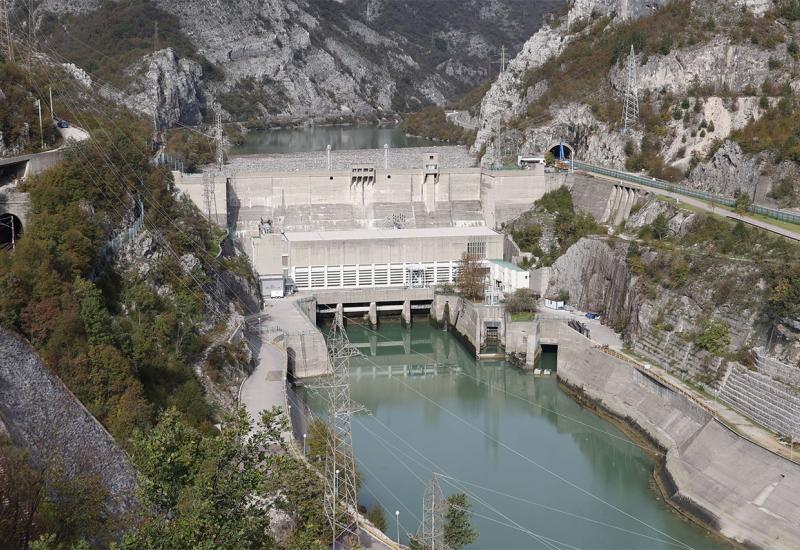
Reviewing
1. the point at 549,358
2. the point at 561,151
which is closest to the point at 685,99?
the point at 561,151

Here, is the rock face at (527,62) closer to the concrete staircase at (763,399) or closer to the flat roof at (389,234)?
the flat roof at (389,234)

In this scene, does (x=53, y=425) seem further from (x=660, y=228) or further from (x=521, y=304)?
(x=660, y=228)

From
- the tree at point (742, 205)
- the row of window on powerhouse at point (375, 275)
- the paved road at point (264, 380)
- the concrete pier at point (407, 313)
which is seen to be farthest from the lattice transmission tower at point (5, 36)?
the tree at point (742, 205)

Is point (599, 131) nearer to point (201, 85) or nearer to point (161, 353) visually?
point (161, 353)

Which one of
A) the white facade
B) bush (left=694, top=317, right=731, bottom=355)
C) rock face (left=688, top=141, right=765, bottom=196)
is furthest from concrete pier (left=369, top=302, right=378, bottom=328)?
rock face (left=688, top=141, right=765, bottom=196)

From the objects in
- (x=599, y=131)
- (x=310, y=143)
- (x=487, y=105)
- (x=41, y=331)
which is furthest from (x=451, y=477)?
(x=310, y=143)

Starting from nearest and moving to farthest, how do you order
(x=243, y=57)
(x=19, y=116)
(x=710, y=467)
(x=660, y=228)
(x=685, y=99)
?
(x=710, y=467), (x=19, y=116), (x=660, y=228), (x=685, y=99), (x=243, y=57)

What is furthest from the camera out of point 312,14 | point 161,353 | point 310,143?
point 312,14
